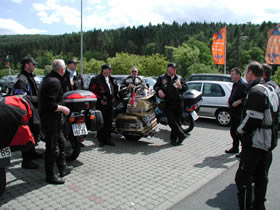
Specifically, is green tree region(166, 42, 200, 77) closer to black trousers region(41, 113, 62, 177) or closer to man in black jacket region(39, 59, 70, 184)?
man in black jacket region(39, 59, 70, 184)

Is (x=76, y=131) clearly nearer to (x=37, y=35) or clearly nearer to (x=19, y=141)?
→ (x=19, y=141)

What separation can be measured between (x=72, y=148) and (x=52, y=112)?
1308 mm

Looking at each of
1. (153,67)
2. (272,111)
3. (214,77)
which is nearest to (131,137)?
(272,111)

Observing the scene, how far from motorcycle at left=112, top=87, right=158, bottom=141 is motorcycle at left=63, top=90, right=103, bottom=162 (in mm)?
1437

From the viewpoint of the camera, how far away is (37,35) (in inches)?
6452

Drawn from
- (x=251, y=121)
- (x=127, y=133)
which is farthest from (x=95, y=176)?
(x=251, y=121)

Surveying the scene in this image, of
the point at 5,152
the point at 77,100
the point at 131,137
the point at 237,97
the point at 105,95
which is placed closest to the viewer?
the point at 5,152

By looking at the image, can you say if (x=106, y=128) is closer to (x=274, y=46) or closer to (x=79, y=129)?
(x=79, y=129)

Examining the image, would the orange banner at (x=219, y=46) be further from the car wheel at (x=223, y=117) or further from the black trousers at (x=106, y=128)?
the black trousers at (x=106, y=128)

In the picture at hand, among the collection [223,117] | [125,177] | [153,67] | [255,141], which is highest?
[153,67]

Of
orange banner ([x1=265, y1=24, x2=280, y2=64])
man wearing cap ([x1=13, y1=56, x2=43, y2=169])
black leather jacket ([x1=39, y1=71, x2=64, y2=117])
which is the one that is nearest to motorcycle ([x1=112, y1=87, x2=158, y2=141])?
man wearing cap ([x1=13, y1=56, x2=43, y2=169])

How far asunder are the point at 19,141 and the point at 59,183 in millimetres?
1079

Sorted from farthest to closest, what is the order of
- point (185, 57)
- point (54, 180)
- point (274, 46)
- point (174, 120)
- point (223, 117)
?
1. point (185, 57)
2. point (274, 46)
3. point (223, 117)
4. point (174, 120)
5. point (54, 180)

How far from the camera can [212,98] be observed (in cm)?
986
